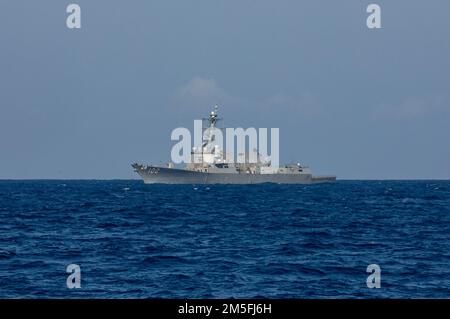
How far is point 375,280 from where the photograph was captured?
23047 millimetres

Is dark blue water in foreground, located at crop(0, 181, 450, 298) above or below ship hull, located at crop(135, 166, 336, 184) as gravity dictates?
below

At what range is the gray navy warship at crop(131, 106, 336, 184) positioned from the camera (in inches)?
6521

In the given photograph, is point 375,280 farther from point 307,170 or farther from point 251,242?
point 307,170

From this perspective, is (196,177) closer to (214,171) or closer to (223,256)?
(214,171)

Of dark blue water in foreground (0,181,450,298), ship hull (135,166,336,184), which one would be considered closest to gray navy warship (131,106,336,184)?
ship hull (135,166,336,184)

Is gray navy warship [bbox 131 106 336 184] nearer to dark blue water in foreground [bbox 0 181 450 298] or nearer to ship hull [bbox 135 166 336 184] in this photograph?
ship hull [bbox 135 166 336 184]

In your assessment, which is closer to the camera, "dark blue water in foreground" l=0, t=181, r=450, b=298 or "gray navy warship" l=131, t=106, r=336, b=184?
"dark blue water in foreground" l=0, t=181, r=450, b=298

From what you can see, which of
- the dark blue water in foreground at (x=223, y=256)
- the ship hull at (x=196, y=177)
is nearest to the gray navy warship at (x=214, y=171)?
the ship hull at (x=196, y=177)

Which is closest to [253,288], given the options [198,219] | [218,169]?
[198,219]

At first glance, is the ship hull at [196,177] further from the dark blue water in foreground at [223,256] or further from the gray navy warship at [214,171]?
the dark blue water in foreground at [223,256]

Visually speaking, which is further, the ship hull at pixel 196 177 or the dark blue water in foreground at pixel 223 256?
the ship hull at pixel 196 177

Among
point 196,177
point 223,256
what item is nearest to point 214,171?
point 196,177

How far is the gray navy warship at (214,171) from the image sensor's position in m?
166

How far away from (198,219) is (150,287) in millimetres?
27130
